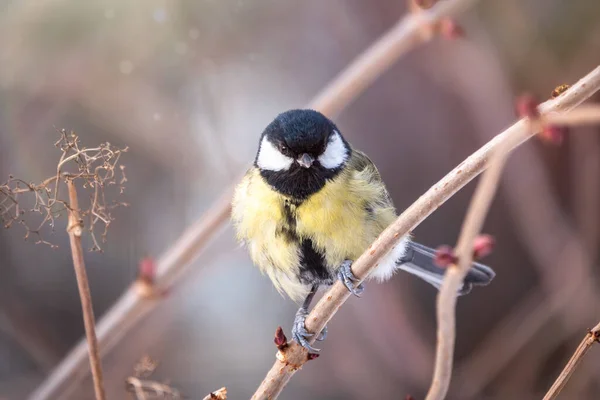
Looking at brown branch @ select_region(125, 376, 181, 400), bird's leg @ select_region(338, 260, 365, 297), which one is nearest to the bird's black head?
bird's leg @ select_region(338, 260, 365, 297)

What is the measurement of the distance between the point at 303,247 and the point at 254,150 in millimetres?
467

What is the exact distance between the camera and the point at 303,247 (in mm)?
941

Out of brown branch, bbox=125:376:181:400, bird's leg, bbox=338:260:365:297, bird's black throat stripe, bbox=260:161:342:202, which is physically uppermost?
bird's black throat stripe, bbox=260:161:342:202

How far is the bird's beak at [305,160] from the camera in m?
0.90

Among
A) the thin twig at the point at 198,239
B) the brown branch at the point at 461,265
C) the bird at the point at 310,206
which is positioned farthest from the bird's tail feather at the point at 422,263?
the brown branch at the point at 461,265

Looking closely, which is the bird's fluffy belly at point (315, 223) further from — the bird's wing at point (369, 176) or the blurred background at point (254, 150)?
the blurred background at point (254, 150)

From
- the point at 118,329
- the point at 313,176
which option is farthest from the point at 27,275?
the point at 313,176

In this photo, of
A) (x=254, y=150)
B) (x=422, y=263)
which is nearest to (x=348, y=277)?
(x=422, y=263)

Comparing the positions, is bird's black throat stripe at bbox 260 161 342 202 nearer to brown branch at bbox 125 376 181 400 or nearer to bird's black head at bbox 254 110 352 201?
bird's black head at bbox 254 110 352 201

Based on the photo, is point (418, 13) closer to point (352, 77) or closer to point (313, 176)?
point (352, 77)

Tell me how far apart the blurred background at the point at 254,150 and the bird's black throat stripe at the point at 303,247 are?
0.35 metres

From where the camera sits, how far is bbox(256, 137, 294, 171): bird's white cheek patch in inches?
37.0

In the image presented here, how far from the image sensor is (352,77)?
1.01 m

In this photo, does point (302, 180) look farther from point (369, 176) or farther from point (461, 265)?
point (461, 265)
